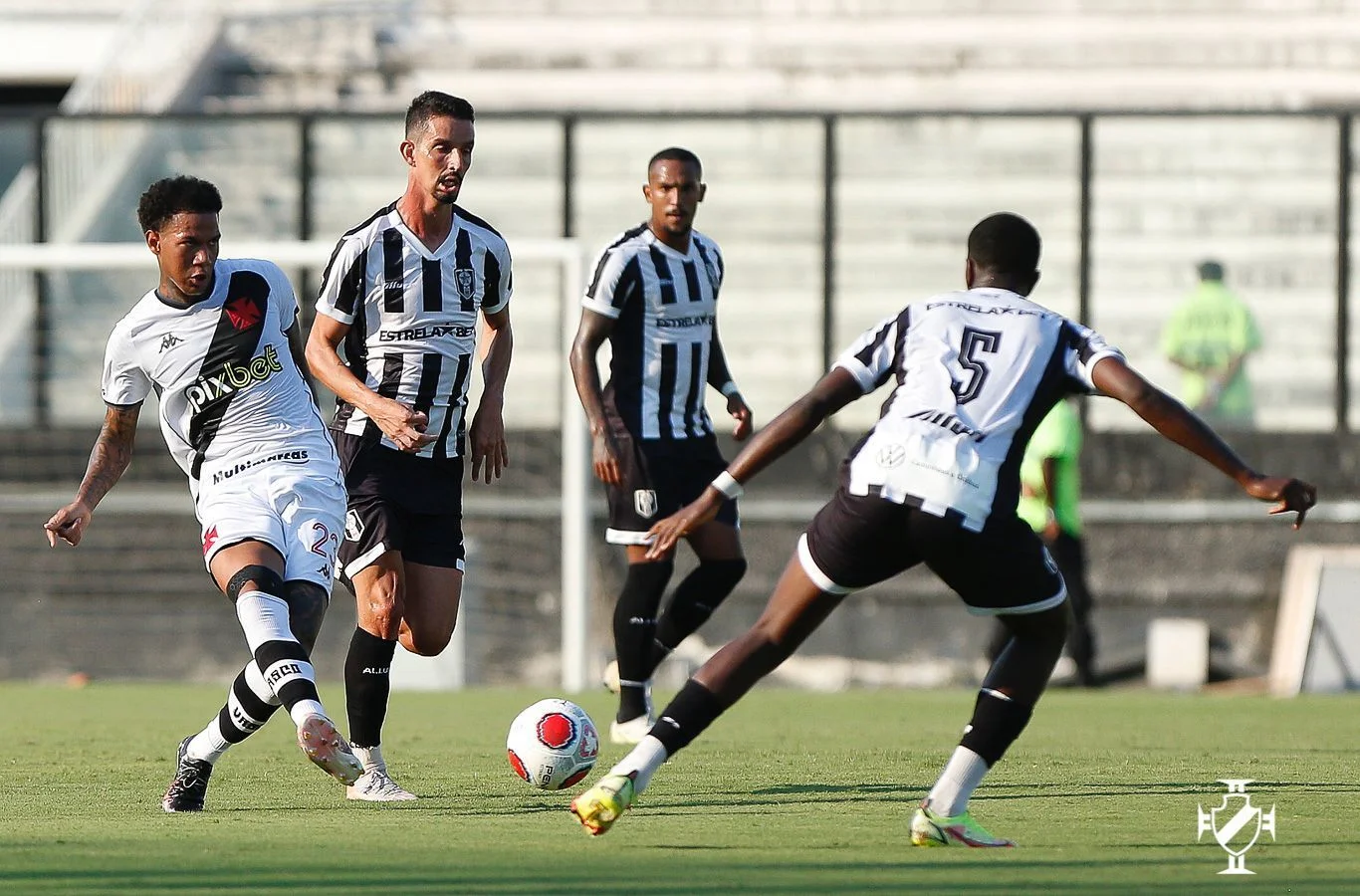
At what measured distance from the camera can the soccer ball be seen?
7.11 meters

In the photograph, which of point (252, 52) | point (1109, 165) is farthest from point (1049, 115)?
point (252, 52)

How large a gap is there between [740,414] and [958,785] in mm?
3750

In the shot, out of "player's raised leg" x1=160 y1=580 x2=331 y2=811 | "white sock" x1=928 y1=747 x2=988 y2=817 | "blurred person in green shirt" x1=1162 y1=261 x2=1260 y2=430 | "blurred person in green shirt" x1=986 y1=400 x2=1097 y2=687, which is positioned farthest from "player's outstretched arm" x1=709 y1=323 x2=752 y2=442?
"blurred person in green shirt" x1=1162 y1=261 x2=1260 y2=430

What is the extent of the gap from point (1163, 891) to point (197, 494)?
3317 millimetres

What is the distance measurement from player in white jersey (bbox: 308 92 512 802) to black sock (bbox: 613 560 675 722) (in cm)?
177

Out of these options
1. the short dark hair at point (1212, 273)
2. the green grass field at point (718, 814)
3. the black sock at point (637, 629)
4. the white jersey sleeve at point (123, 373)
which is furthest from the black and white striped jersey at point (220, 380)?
the short dark hair at point (1212, 273)

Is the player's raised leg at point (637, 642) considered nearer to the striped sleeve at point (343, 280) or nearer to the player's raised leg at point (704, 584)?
the player's raised leg at point (704, 584)

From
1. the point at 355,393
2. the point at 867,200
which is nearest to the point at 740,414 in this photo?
the point at 355,393

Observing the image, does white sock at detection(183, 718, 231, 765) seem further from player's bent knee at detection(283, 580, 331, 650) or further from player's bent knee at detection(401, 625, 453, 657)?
player's bent knee at detection(401, 625, 453, 657)

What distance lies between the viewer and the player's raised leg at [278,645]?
621cm

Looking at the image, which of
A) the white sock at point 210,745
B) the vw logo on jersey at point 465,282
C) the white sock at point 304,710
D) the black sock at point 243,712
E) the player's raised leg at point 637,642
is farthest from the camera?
the player's raised leg at point 637,642

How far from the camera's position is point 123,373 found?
7012 millimetres

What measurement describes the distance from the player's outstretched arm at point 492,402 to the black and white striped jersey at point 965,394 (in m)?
2.06

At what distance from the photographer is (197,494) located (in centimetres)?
702
